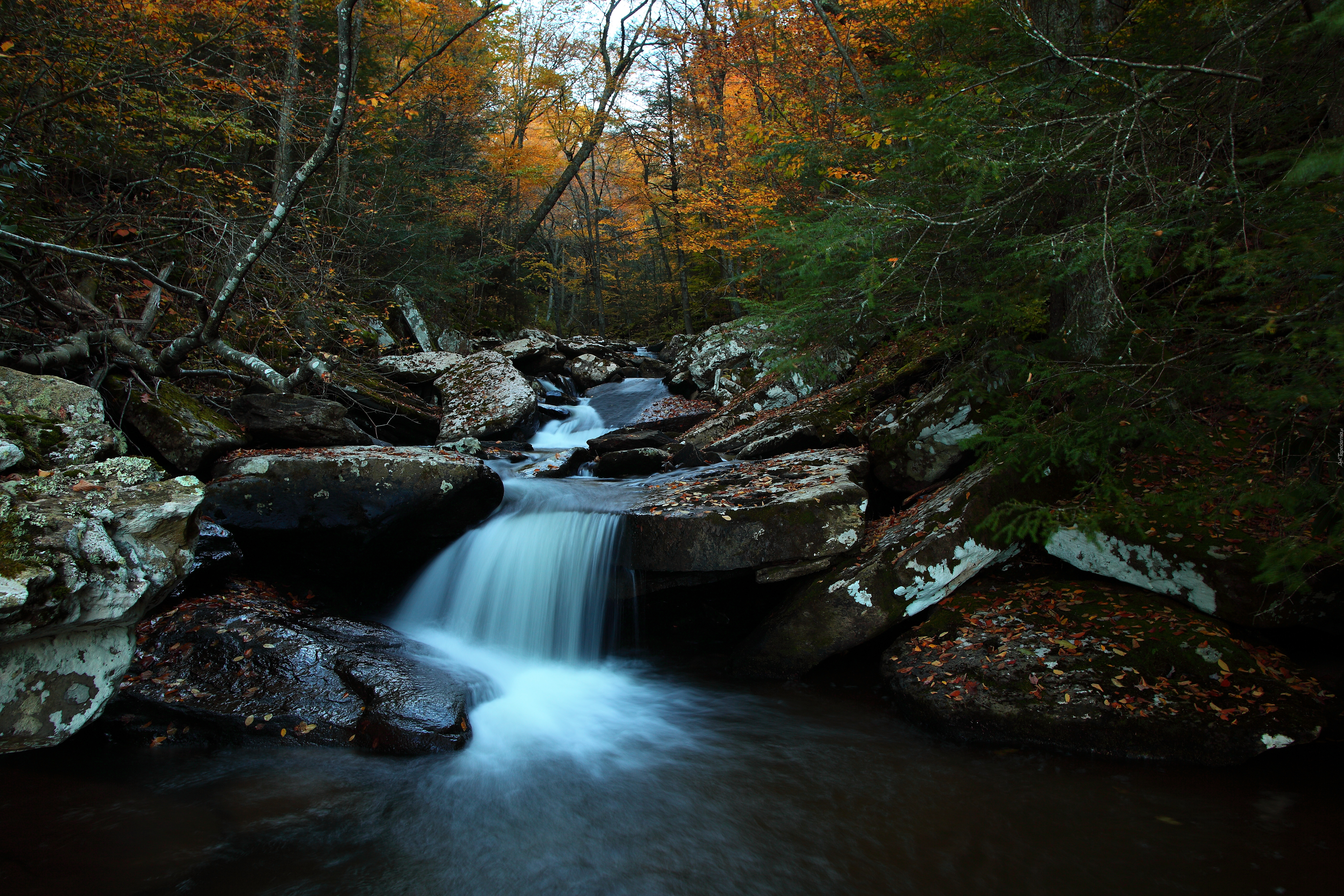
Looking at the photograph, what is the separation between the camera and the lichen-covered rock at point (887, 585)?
5195 millimetres

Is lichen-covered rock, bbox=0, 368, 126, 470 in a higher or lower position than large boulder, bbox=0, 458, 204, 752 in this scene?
higher

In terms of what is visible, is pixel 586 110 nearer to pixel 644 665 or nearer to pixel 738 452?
pixel 738 452

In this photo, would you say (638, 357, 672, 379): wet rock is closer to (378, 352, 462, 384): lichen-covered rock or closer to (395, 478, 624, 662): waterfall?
→ (378, 352, 462, 384): lichen-covered rock

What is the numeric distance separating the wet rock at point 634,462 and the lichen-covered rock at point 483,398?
3.39 meters

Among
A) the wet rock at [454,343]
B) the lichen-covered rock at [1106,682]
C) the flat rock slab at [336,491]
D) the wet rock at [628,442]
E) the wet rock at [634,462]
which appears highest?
the wet rock at [454,343]

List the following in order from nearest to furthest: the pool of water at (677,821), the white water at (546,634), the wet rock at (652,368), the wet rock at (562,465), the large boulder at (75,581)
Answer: the pool of water at (677,821) < the large boulder at (75,581) < the white water at (546,634) < the wet rock at (562,465) < the wet rock at (652,368)

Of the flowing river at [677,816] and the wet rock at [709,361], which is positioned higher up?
the wet rock at [709,361]

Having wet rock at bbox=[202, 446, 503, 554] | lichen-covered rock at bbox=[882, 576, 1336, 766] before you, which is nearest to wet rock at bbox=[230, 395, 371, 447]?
wet rock at bbox=[202, 446, 503, 554]

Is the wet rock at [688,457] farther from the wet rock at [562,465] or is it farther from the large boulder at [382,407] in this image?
the large boulder at [382,407]

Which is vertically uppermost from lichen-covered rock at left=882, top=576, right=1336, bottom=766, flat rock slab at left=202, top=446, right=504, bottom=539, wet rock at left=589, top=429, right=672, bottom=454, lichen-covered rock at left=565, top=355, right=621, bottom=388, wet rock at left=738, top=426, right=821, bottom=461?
lichen-covered rock at left=565, top=355, right=621, bottom=388

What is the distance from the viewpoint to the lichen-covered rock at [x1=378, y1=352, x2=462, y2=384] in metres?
12.5

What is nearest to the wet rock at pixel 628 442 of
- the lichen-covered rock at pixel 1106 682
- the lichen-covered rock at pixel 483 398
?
the lichen-covered rock at pixel 483 398

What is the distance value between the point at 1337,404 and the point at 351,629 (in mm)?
6761

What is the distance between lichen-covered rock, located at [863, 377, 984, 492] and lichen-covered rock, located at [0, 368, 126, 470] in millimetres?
7097
